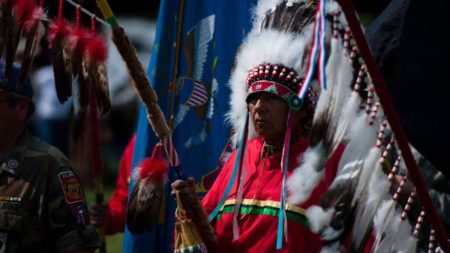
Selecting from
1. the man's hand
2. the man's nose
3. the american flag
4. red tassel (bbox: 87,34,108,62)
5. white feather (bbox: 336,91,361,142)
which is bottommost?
the man's hand

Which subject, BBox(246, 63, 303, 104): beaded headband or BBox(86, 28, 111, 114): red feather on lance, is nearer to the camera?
BBox(86, 28, 111, 114): red feather on lance

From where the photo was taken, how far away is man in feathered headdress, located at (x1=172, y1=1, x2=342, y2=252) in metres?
4.78

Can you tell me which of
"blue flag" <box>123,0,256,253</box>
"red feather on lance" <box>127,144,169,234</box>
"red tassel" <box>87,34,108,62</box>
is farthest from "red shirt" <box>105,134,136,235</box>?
"red tassel" <box>87,34,108,62</box>

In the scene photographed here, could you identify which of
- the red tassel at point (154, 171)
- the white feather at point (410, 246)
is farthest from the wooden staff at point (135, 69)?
the white feather at point (410, 246)

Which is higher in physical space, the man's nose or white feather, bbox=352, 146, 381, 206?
the man's nose

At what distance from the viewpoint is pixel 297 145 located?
4.93 m

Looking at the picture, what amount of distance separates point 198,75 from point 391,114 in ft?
7.53

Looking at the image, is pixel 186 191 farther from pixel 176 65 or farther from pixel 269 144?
pixel 176 65

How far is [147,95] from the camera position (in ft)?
14.7

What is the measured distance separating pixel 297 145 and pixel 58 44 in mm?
1178

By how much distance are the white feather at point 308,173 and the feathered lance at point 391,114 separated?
0.96 feet

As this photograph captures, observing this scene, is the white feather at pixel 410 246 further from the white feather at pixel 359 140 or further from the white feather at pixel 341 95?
the white feather at pixel 341 95

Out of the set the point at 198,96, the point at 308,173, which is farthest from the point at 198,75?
the point at 308,173

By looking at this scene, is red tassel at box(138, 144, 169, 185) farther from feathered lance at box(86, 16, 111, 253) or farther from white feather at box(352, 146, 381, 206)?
white feather at box(352, 146, 381, 206)
